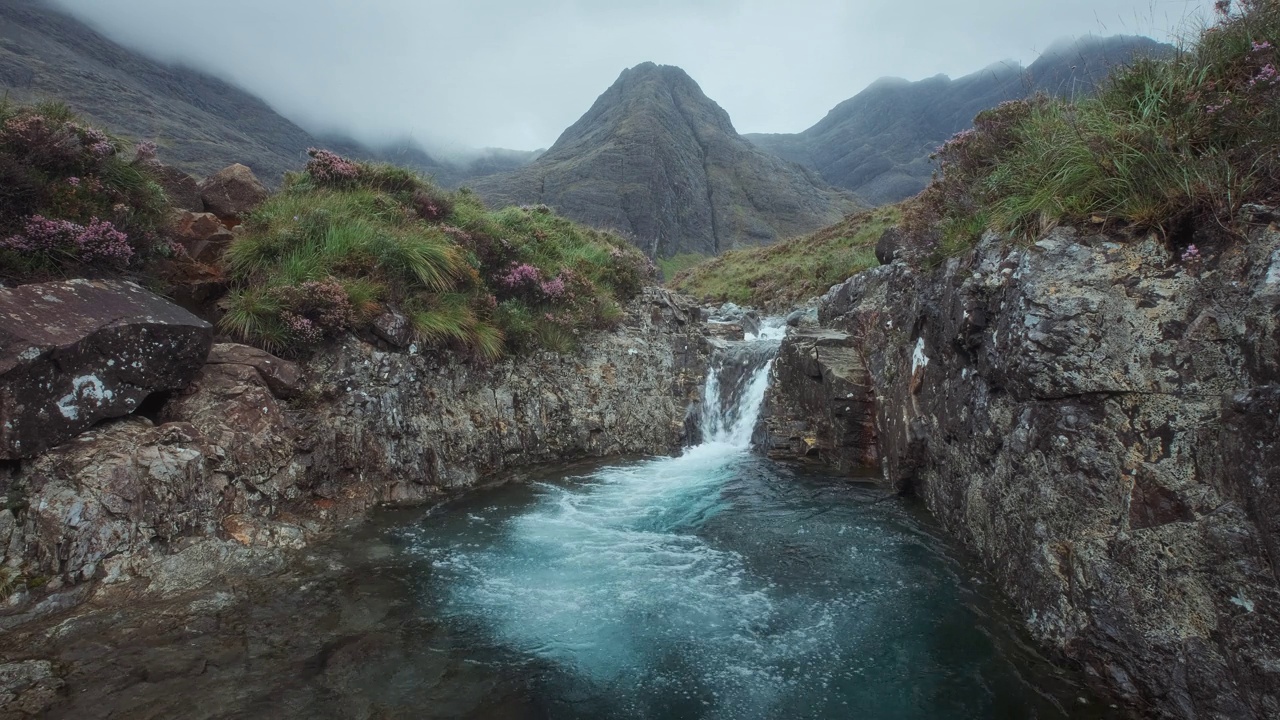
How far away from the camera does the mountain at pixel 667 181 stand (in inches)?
2388

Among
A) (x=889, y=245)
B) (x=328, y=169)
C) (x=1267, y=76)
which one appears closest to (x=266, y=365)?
(x=328, y=169)

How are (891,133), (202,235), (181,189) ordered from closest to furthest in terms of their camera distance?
(202,235), (181,189), (891,133)

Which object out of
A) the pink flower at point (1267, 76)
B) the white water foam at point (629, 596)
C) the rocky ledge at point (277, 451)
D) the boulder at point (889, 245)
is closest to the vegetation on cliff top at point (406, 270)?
the rocky ledge at point (277, 451)

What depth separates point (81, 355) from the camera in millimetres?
5262

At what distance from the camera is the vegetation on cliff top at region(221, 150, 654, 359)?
7844mm

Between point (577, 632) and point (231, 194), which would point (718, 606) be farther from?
point (231, 194)

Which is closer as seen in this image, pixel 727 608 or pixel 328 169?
pixel 727 608

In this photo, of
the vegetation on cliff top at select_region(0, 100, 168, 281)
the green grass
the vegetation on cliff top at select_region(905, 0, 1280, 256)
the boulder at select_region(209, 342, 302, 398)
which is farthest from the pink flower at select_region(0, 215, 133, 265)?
the green grass

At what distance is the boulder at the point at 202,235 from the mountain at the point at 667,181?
42715 mm

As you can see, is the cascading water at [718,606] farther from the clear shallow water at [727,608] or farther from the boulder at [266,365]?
the boulder at [266,365]

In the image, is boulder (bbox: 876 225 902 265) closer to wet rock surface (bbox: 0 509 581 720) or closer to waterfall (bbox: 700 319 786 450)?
waterfall (bbox: 700 319 786 450)

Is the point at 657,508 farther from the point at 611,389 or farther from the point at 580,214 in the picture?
the point at 580,214

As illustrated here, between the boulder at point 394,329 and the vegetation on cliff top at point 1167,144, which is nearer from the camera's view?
the vegetation on cliff top at point 1167,144

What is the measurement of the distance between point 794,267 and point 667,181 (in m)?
45.7
